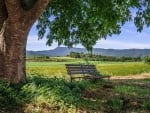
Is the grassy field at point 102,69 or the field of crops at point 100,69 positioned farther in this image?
the grassy field at point 102,69

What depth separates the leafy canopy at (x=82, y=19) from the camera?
17.8 meters

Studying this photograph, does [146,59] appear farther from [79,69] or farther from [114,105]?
[114,105]

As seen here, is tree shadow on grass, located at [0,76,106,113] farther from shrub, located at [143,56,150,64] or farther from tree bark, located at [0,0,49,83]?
shrub, located at [143,56,150,64]

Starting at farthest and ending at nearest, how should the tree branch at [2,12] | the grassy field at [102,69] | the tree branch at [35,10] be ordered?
the grassy field at [102,69]
the tree branch at [2,12]
the tree branch at [35,10]

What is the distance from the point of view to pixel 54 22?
19.0m

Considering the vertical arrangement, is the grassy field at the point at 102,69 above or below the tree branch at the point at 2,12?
below

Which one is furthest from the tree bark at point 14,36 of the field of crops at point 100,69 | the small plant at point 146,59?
the small plant at point 146,59

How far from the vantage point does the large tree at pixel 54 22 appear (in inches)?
529

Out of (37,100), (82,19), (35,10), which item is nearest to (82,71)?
(82,19)

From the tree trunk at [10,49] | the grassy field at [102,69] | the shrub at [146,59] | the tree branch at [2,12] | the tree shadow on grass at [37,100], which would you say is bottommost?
the grassy field at [102,69]

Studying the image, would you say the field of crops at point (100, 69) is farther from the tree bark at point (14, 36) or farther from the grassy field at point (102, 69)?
the tree bark at point (14, 36)

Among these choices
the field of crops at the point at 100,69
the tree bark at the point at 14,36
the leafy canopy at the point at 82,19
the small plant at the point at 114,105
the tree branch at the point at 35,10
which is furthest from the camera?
the field of crops at the point at 100,69

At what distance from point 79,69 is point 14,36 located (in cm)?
882

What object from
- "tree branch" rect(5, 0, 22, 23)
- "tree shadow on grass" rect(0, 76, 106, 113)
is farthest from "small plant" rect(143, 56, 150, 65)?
"tree branch" rect(5, 0, 22, 23)
